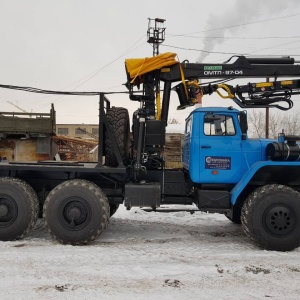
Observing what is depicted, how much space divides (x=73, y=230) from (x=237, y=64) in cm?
468

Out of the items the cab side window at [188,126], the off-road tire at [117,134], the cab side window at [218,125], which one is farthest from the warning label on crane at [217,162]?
the off-road tire at [117,134]

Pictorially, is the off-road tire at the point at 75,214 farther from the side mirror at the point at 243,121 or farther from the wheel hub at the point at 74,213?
the side mirror at the point at 243,121

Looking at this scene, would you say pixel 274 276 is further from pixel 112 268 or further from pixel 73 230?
pixel 73 230

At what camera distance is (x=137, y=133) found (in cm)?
743

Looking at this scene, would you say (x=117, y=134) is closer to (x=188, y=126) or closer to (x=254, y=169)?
(x=188, y=126)

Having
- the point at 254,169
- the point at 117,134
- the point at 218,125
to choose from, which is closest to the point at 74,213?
the point at 117,134

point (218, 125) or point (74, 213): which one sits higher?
point (218, 125)

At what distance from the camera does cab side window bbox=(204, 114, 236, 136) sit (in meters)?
7.21

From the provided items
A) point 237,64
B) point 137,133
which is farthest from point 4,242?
point 237,64

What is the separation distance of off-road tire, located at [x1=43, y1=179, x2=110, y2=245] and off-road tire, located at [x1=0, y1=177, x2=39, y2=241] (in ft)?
1.27

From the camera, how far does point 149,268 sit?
5461mm

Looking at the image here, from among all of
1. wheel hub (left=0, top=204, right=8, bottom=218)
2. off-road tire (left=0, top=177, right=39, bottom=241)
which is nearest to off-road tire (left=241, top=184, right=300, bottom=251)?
off-road tire (left=0, top=177, right=39, bottom=241)

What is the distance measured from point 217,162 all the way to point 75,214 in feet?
9.37

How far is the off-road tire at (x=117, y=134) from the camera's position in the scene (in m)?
7.39
